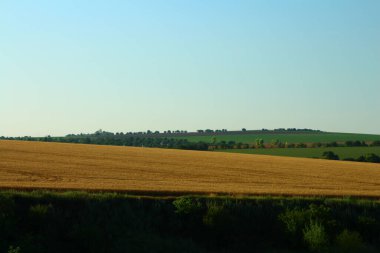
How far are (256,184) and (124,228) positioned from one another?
11416mm

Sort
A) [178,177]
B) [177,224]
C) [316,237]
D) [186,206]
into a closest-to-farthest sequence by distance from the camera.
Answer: [316,237] → [177,224] → [186,206] → [178,177]

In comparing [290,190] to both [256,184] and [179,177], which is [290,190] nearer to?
[256,184]

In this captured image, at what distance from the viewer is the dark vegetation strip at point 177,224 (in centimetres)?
1977

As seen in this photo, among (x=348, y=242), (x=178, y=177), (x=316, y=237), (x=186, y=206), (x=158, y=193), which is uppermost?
(x=178, y=177)

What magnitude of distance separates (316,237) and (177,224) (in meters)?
5.02

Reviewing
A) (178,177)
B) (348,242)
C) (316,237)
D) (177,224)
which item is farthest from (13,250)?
(178,177)

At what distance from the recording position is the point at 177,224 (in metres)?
22.0

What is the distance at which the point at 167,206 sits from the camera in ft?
74.7

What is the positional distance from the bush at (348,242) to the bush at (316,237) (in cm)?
48

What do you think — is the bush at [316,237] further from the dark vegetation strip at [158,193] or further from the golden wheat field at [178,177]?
the golden wheat field at [178,177]

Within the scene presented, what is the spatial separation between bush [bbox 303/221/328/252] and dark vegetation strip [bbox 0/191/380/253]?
0.03 meters

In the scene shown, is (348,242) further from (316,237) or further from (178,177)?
(178,177)

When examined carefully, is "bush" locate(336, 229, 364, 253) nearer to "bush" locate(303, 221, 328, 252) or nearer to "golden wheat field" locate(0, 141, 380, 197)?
"bush" locate(303, 221, 328, 252)

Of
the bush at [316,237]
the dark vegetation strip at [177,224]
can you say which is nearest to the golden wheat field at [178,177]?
the dark vegetation strip at [177,224]
